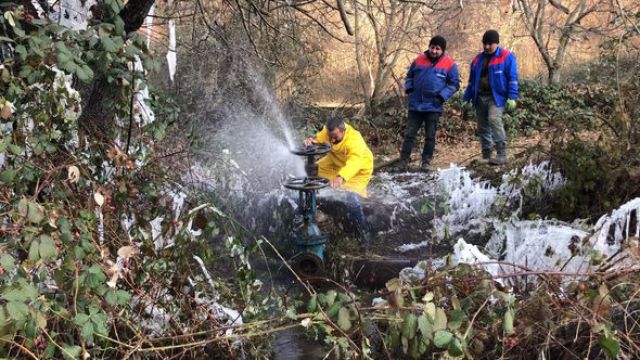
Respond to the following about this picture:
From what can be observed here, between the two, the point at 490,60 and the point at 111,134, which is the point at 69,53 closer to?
the point at 111,134

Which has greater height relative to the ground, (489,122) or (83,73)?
(83,73)

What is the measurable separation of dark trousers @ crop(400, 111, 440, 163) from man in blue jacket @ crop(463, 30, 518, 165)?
58cm

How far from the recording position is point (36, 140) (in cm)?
284

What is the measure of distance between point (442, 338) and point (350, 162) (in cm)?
404

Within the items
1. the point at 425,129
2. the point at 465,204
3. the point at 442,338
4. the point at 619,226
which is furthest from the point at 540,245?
the point at 425,129

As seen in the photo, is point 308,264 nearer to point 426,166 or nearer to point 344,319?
point 344,319

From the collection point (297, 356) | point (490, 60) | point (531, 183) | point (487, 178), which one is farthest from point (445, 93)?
point (297, 356)

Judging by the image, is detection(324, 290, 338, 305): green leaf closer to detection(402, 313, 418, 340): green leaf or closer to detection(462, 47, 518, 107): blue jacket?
detection(402, 313, 418, 340): green leaf

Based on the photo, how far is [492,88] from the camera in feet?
26.9

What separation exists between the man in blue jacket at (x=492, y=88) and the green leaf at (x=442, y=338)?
6315 millimetres

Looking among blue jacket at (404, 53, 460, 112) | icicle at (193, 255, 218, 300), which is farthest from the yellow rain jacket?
icicle at (193, 255, 218, 300)

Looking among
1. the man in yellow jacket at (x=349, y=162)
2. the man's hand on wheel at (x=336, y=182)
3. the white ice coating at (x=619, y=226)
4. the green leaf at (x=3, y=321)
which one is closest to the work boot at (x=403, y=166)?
the man in yellow jacket at (x=349, y=162)

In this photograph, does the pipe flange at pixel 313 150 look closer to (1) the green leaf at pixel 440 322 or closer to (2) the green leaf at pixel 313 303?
(2) the green leaf at pixel 313 303

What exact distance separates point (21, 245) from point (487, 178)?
6240 mm
